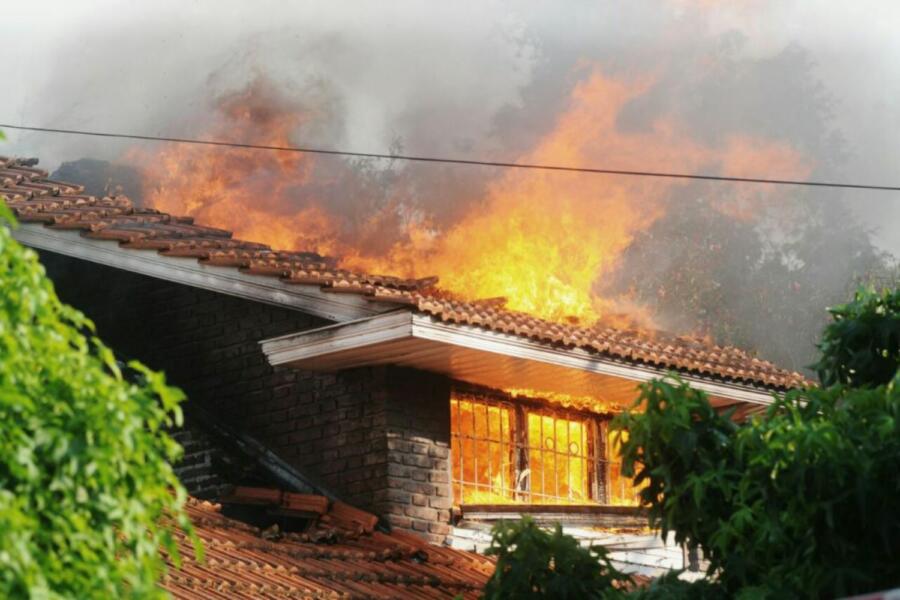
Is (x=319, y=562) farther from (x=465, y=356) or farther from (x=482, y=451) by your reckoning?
(x=482, y=451)

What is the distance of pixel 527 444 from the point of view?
55.6 ft

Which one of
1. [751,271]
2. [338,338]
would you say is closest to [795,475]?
[338,338]

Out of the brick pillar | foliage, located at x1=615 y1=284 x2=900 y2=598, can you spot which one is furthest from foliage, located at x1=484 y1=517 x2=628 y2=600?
the brick pillar

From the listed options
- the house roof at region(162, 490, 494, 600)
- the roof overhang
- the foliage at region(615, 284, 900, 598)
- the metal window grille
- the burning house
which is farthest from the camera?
the metal window grille

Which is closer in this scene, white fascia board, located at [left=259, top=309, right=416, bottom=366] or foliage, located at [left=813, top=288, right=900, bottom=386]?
foliage, located at [left=813, top=288, right=900, bottom=386]

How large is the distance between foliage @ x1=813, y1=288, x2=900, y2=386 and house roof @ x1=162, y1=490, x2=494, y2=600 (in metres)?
3.97

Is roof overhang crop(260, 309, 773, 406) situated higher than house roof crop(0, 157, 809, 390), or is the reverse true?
house roof crop(0, 157, 809, 390)

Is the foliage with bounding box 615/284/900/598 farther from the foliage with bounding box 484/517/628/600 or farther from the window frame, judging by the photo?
the window frame

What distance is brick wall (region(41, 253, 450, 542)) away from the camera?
15680mm

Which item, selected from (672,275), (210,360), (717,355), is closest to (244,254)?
(210,360)

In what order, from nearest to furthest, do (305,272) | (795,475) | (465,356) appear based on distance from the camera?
(795,475), (465,356), (305,272)

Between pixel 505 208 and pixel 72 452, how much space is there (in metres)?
19.8

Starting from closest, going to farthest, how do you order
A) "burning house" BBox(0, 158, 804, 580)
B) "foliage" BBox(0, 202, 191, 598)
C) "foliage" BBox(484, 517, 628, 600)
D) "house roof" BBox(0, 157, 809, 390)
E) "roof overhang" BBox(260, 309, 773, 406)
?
"foliage" BBox(0, 202, 191, 598) < "foliage" BBox(484, 517, 628, 600) < "roof overhang" BBox(260, 309, 773, 406) < "house roof" BBox(0, 157, 809, 390) < "burning house" BBox(0, 158, 804, 580)

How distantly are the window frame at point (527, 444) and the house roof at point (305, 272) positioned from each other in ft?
2.84
